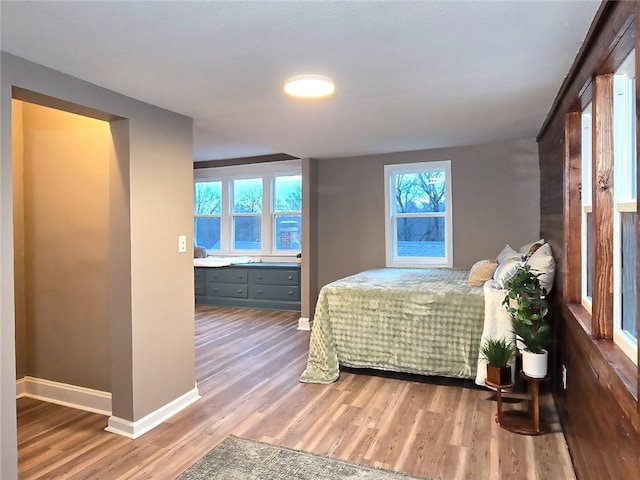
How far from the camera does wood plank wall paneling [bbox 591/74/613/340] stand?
1.68 metres

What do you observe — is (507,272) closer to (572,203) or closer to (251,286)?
(572,203)

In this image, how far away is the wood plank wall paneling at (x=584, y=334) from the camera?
132cm

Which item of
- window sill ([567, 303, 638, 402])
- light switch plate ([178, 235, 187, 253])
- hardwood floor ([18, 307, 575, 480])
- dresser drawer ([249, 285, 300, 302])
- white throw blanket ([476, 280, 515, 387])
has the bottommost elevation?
hardwood floor ([18, 307, 575, 480])

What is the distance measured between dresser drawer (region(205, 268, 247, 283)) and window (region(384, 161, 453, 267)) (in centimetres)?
237

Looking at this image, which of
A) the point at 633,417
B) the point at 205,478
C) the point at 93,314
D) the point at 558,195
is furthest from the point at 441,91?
the point at 93,314

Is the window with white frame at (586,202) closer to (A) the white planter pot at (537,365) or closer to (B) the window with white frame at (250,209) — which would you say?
(A) the white planter pot at (537,365)

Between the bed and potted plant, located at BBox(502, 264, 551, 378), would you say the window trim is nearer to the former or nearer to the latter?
potted plant, located at BBox(502, 264, 551, 378)

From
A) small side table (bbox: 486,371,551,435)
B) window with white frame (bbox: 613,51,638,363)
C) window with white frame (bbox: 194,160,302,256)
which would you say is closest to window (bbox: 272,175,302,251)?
window with white frame (bbox: 194,160,302,256)

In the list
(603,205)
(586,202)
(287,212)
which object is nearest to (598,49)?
(603,205)

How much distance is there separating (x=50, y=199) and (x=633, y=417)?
3525 millimetres

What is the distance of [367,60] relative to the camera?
2074 millimetres

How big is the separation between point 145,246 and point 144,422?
1110mm

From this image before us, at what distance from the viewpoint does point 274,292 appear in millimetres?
6219

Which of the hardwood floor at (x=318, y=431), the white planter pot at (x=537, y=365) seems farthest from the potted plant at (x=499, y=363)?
the hardwood floor at (x=318, y=431)
